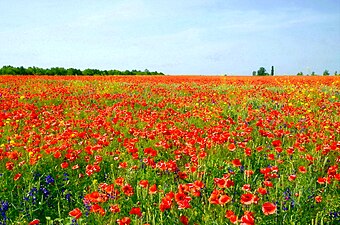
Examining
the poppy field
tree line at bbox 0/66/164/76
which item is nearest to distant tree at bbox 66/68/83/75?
tree line at bbox 0/66/164/76

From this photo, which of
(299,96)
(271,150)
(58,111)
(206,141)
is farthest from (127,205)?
(299,96)

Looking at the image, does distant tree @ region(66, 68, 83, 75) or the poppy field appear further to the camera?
distant tree @ region(66, 68, 83, 75)

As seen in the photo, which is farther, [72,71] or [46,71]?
[72,71]

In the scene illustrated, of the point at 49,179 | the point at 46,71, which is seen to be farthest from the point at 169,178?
the point at 46,71

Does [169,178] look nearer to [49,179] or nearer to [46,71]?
[49,179]

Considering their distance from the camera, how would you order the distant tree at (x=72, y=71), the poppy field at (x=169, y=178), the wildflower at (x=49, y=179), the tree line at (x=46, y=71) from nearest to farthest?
the poppy field at (x=169, y=178)
the wildflower at (x=49, y=179)
the tree line at (x=46, y=71)
the distant tree at (x=72, y=71)

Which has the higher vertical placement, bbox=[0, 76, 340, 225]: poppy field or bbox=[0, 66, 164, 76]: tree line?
bbox=[0, 66, 164, 76]: tree line

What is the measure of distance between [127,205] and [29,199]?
98 centimetres

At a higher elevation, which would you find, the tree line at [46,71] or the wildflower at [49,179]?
the tree line at [46,71]

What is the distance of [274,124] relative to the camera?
6.33m

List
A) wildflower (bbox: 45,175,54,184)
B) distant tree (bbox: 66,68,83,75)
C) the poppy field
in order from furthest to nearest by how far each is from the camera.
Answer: distant tree (bbox: 66,68,83,75), wildflower (bbox: 45,175,54,184), the poppy field

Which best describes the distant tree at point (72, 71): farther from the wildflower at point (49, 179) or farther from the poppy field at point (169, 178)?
the wildflower at point (49, 179)

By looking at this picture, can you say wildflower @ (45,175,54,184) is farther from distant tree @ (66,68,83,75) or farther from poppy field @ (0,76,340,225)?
distant tree @ (66,68,83,75)

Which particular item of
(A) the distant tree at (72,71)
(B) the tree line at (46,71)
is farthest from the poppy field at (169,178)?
(A) the distant tree at (72,71)
